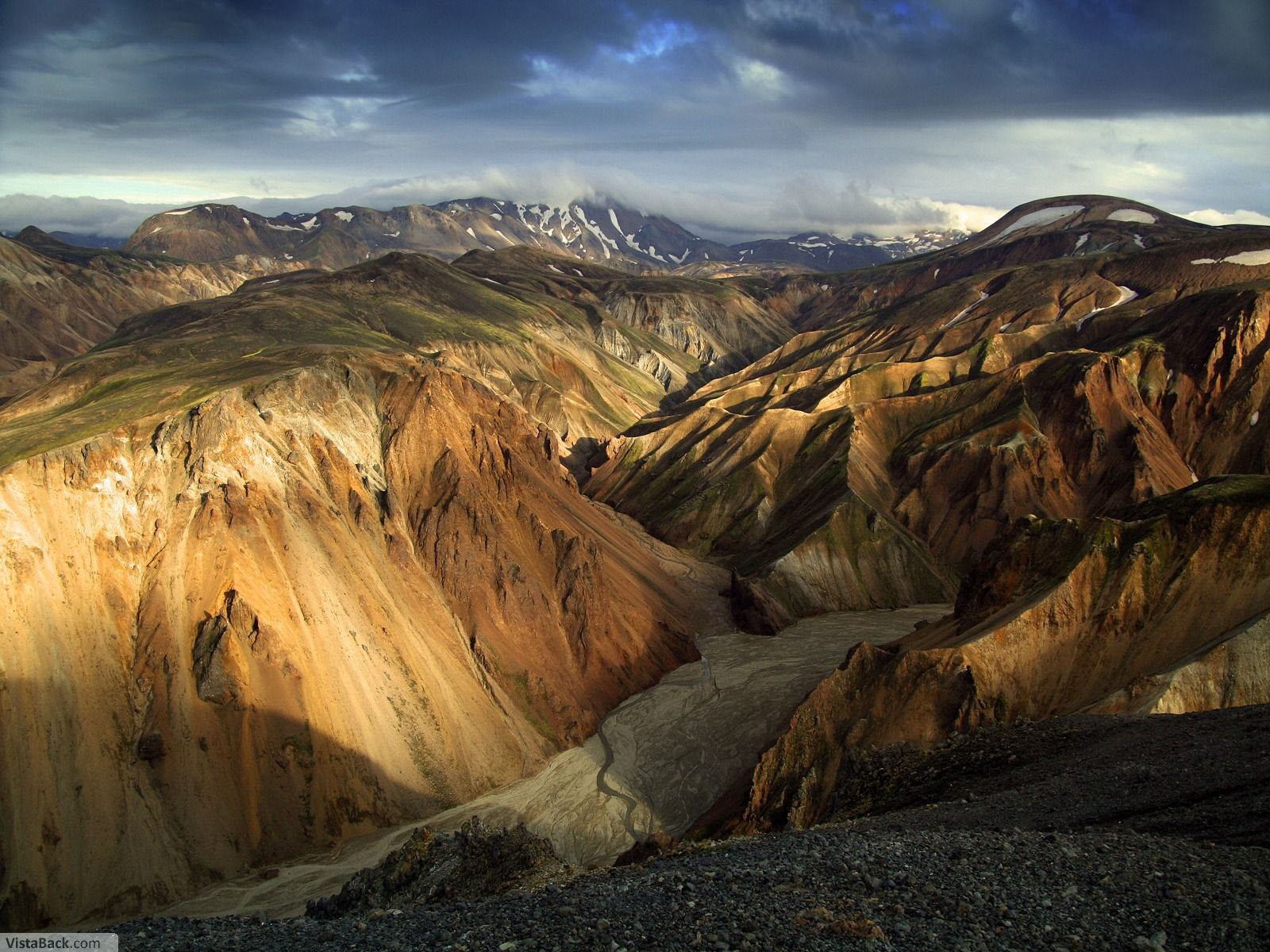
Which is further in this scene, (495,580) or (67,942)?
(495,580)

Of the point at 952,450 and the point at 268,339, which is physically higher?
the point at 268,339

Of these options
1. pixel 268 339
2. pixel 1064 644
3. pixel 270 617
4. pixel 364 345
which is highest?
pixel 268 339

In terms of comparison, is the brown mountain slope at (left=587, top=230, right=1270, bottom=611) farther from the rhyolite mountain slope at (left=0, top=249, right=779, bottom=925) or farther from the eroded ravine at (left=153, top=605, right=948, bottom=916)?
the rhyolite mountain slope at (left=0, top=249, right=779, bottom=925)

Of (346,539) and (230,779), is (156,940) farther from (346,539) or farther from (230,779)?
(346,539)

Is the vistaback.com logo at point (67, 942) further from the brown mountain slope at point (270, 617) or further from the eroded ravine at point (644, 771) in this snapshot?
the brown mountain slope at point (270, 617)

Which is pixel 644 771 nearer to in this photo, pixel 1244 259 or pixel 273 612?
pixel 273 612

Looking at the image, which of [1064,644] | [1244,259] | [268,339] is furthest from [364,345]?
[1244,259]
